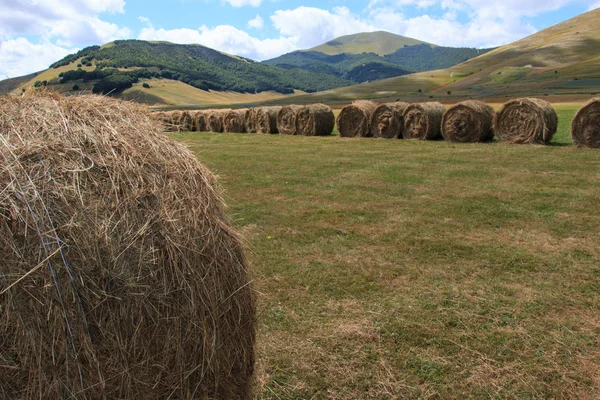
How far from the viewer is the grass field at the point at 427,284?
3838 mm

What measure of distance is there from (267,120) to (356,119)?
275 inches

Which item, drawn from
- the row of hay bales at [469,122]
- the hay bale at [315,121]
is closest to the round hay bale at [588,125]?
the row of hay bales at [469,122]

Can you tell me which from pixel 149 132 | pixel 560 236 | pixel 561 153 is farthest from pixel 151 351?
pixel 561 153

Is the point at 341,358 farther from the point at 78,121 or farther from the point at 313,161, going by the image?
the point at 313,161

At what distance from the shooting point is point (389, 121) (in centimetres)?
2069

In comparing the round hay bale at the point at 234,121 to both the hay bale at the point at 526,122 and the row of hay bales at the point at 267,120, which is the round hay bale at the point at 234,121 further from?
the hay bale at the point at 526,122

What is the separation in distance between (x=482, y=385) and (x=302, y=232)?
427 centimetres

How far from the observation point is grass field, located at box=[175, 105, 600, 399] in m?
3.84

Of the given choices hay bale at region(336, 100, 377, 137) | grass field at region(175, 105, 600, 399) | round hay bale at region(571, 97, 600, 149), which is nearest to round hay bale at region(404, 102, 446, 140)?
hay bale at region(336, 100, 377, 137)

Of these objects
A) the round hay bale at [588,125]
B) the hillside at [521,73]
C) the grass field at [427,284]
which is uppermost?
the hillside at [521,73]

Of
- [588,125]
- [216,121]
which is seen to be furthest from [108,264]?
[216,121]

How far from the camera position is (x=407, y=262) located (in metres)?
6.19

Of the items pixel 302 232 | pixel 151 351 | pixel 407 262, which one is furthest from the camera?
pixel 302 232

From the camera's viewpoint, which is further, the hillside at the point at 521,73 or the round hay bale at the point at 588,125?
the hillside at the point at 521,73
